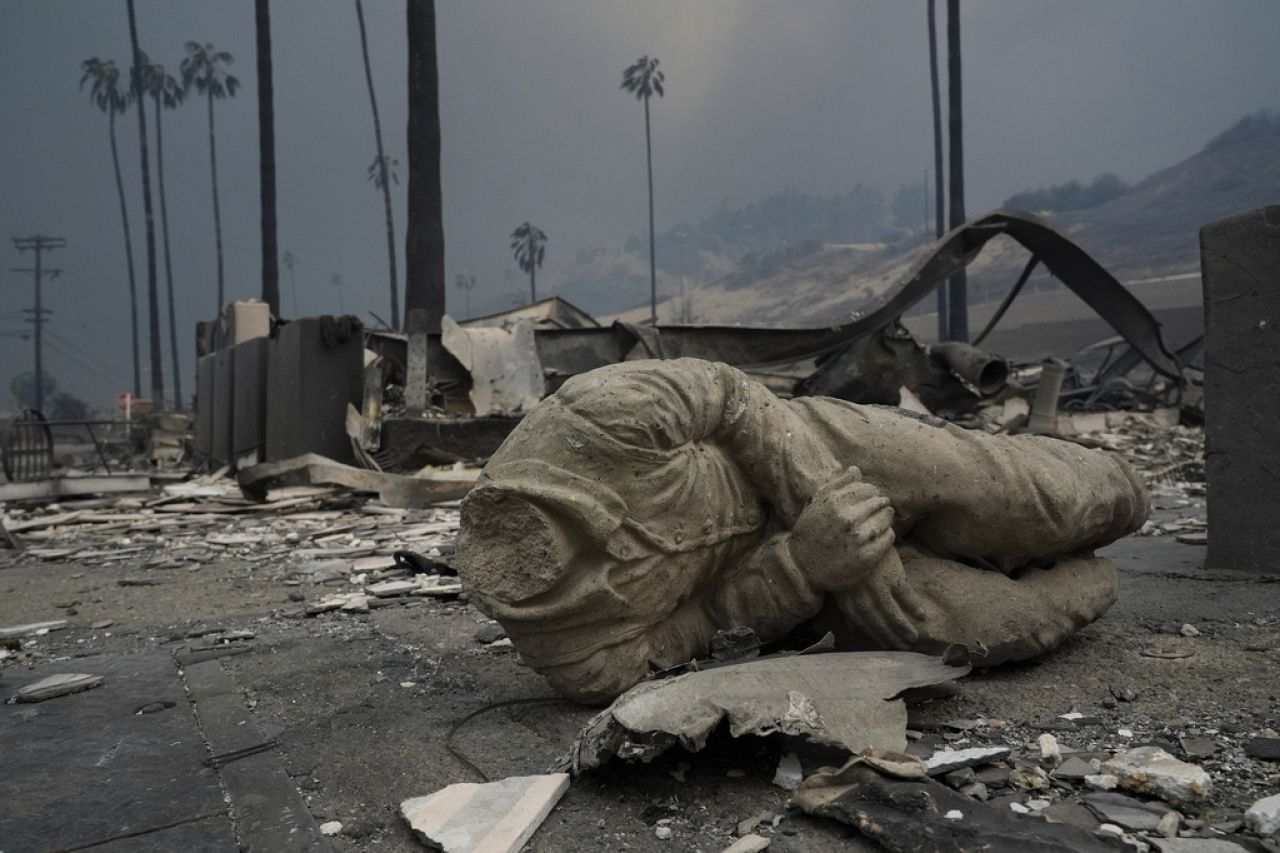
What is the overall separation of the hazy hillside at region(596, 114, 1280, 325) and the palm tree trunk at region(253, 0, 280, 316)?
3205cm

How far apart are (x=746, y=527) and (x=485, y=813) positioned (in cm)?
123

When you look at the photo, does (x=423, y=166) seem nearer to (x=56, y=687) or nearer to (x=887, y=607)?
(x=56, y=687)

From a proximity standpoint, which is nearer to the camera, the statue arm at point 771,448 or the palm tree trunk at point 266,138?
the statue arm at point 771,448

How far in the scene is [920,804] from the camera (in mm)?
1925

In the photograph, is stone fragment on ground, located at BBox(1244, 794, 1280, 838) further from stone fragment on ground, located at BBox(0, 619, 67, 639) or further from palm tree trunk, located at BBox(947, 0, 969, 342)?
palm tree trunk, located at BBox(947, 0, 969, 342)

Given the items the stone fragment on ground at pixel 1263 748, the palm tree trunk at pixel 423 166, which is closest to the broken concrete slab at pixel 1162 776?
the stone fragment on ground at pixel 1263 748

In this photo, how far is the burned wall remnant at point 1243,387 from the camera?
14.4 feet

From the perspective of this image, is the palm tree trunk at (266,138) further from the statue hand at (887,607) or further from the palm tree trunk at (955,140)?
the statue hand at (887,607)

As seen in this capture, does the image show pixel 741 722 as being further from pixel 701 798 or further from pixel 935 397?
pixel 935 397

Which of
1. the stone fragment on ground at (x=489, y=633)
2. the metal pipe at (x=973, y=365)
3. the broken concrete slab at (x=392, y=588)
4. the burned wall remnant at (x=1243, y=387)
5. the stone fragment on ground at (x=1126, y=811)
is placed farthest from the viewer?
the metal pipe at (x=973, y=365)

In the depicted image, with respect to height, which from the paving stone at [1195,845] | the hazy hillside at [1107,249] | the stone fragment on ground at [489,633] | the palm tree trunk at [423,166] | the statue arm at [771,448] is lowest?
the stone fragment on ground at [489,633]

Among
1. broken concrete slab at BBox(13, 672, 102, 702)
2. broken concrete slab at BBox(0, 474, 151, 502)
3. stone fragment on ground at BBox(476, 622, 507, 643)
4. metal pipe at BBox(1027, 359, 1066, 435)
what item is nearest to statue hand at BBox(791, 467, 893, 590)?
stone fragment on ground at BBox(476, 622, 507, 643)

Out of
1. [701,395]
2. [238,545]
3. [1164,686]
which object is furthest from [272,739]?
[238,545]

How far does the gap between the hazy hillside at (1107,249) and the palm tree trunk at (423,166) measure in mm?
38201
